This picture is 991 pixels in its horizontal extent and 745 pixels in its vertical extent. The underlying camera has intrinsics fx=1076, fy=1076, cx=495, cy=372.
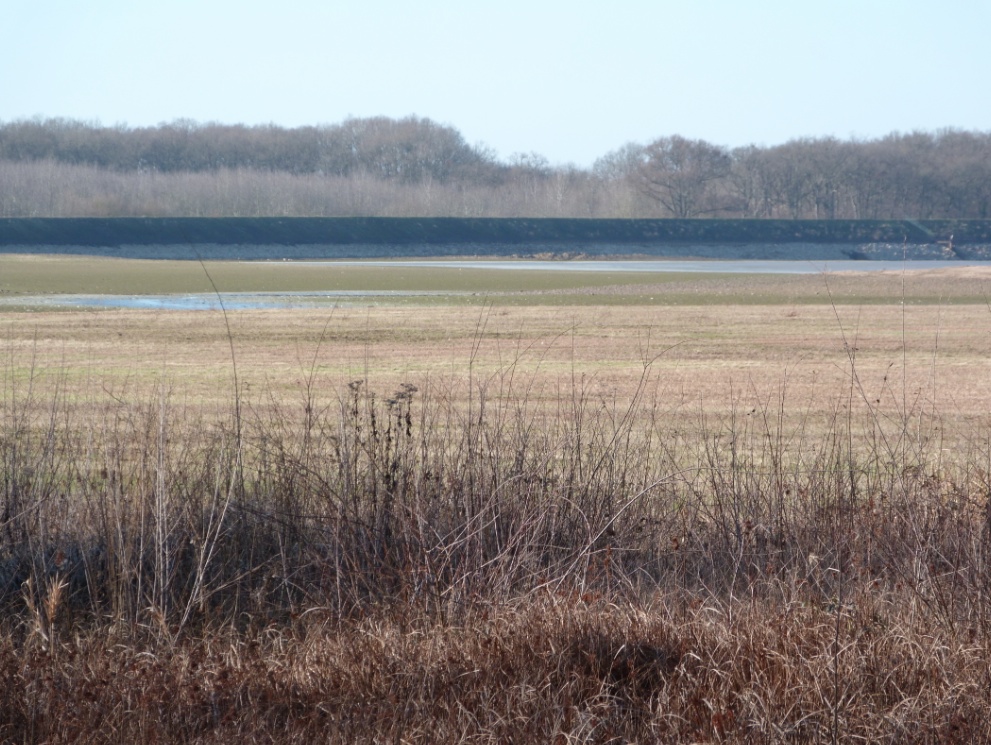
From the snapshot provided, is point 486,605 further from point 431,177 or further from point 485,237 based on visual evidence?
point 431,177

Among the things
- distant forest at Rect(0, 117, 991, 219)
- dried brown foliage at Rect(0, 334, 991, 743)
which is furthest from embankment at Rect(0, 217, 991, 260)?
dried brown foliage at Rect(0, 334, 991, 743)

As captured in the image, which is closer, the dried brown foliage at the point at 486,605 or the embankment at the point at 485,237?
the dried brown foliage at the point at 486,605

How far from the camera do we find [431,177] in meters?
154

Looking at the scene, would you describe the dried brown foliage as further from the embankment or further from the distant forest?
the distant forest

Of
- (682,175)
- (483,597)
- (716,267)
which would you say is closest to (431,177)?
(682,175)

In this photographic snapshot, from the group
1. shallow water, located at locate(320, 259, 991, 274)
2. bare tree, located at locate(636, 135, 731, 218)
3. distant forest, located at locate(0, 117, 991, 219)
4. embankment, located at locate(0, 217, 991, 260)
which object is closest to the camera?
shallow water, located at locate(320, 259, 991, 274)

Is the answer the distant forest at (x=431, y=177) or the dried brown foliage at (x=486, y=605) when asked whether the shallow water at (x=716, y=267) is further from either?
the dried brown foliage at (x=486, y=605)

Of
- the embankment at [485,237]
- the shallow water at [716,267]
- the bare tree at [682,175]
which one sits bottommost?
the shallow water at [716,267]

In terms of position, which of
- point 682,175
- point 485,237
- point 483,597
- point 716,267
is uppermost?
point 682,175

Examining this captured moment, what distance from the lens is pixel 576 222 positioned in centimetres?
11044

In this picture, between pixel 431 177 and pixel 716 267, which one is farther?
pixel 431 177

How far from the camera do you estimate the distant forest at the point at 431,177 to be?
11712 cm

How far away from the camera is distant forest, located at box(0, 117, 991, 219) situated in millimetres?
117125

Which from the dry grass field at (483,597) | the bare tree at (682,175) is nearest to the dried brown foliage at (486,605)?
the dry grass field at (483,597)
